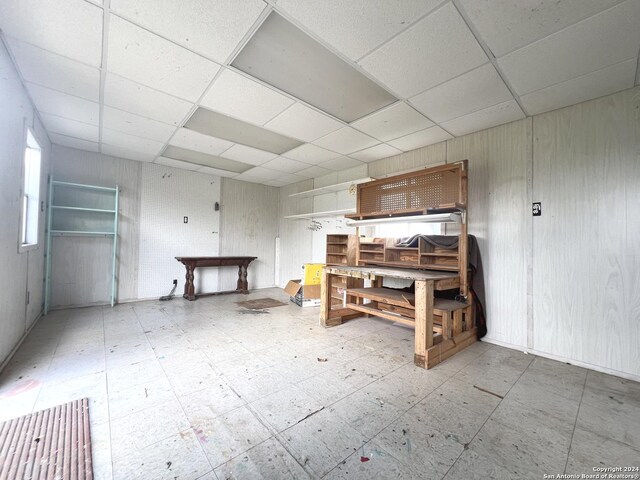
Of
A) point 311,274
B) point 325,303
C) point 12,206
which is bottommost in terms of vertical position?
point 325,303

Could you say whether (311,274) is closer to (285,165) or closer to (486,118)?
(285,165)

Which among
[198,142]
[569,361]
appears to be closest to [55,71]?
[198,142]

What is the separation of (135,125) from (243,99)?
1.71 m

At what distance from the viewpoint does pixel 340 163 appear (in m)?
4.79

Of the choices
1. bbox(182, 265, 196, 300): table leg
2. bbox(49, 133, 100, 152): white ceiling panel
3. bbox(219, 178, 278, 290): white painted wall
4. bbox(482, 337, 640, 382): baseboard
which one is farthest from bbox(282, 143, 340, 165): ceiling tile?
bbox(482, 337, 640, 382): baseboard

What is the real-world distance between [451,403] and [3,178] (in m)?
3.94

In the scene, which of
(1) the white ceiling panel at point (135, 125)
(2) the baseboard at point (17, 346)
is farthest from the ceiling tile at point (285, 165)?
(2) the baseboard at point (17, 346)

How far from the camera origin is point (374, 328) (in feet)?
11.7

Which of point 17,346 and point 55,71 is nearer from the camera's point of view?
point 55,71

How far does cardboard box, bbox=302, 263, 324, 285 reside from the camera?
4758 mm

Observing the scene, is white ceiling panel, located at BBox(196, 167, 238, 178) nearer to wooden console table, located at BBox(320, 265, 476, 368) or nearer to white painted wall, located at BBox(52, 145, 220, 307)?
white painted wall, located at BBox(52, 145, 220, 307)

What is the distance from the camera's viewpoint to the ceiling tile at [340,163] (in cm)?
457

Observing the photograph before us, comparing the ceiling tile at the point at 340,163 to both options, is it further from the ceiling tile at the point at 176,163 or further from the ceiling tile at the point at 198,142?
the ceiling tile at the point at 176,163

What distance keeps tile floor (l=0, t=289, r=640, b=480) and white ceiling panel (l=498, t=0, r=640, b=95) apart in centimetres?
260
